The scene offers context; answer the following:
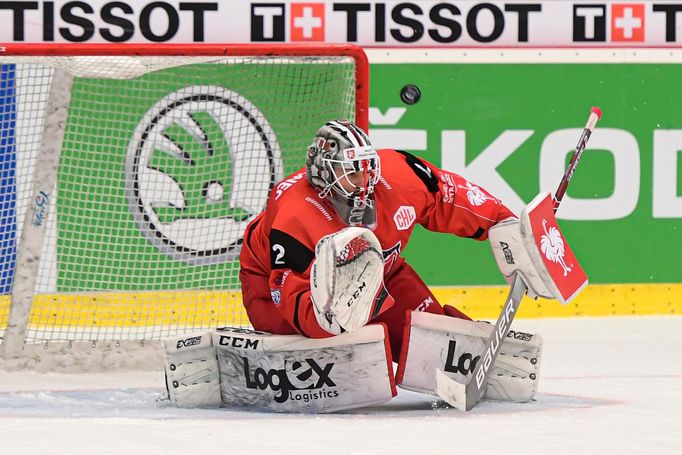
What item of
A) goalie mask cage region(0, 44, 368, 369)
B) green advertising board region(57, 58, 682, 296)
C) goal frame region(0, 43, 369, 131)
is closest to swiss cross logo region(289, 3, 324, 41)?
green advertising board region(57, 58, 682, 296)

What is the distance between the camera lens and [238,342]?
4270 millimetres

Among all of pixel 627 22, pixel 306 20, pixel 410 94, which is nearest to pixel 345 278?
pixel 410 94

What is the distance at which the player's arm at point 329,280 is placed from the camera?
3.84 meters

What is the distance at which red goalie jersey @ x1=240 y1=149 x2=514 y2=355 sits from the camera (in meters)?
4.07

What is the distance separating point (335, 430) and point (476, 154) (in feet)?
9.79

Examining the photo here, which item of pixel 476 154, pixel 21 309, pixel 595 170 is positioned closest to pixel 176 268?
pixel 21 309

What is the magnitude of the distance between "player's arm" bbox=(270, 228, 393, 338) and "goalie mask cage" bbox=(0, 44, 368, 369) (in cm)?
134

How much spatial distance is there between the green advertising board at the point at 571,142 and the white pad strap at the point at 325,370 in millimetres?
2399

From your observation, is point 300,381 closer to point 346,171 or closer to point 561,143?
point 346,171

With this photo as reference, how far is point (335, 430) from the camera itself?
3.80 metres

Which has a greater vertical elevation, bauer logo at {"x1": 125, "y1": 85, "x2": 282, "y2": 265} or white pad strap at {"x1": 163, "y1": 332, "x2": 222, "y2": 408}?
bauer logo at {"x1": 125, "y1": 85, "x2": 282, "y2": 265}

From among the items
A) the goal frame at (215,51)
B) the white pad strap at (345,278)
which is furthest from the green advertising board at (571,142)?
the white pad strap at (345,278)

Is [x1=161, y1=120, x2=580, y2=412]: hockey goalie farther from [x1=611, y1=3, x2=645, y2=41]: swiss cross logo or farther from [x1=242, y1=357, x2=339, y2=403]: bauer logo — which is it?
[x1=611, y1=3, x2=645, y2=41]: swiss cross logo

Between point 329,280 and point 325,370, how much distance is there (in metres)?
0.42
